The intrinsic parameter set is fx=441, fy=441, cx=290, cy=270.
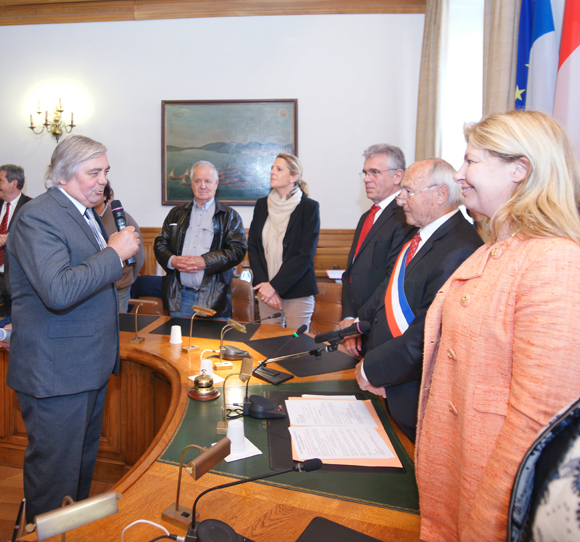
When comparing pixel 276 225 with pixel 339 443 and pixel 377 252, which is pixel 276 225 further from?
pixel 339 443

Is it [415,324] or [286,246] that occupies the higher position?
[286,246]

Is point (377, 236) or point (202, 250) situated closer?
point (377, 236)

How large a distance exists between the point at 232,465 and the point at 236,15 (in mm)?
5516

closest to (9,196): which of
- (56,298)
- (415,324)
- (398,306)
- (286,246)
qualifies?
(286,246)

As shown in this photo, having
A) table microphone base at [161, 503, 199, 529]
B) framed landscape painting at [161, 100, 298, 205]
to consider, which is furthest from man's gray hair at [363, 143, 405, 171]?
framed landscape painting at [161, 100, 298, 205]

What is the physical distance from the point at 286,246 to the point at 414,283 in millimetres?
1515

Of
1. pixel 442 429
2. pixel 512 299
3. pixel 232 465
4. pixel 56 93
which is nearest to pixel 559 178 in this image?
pixel 512 299

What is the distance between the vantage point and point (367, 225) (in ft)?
8.38

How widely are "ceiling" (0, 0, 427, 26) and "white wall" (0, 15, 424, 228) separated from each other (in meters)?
0.08

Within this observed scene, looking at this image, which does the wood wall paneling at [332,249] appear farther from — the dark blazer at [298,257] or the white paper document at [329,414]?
the white paper document at [329,414]

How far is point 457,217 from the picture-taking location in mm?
1671

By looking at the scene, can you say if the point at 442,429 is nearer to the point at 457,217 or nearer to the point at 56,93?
the point at 457,217

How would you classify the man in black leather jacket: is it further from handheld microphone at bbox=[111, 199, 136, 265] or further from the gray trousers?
the gray trousers

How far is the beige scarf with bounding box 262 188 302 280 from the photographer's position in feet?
10.2
